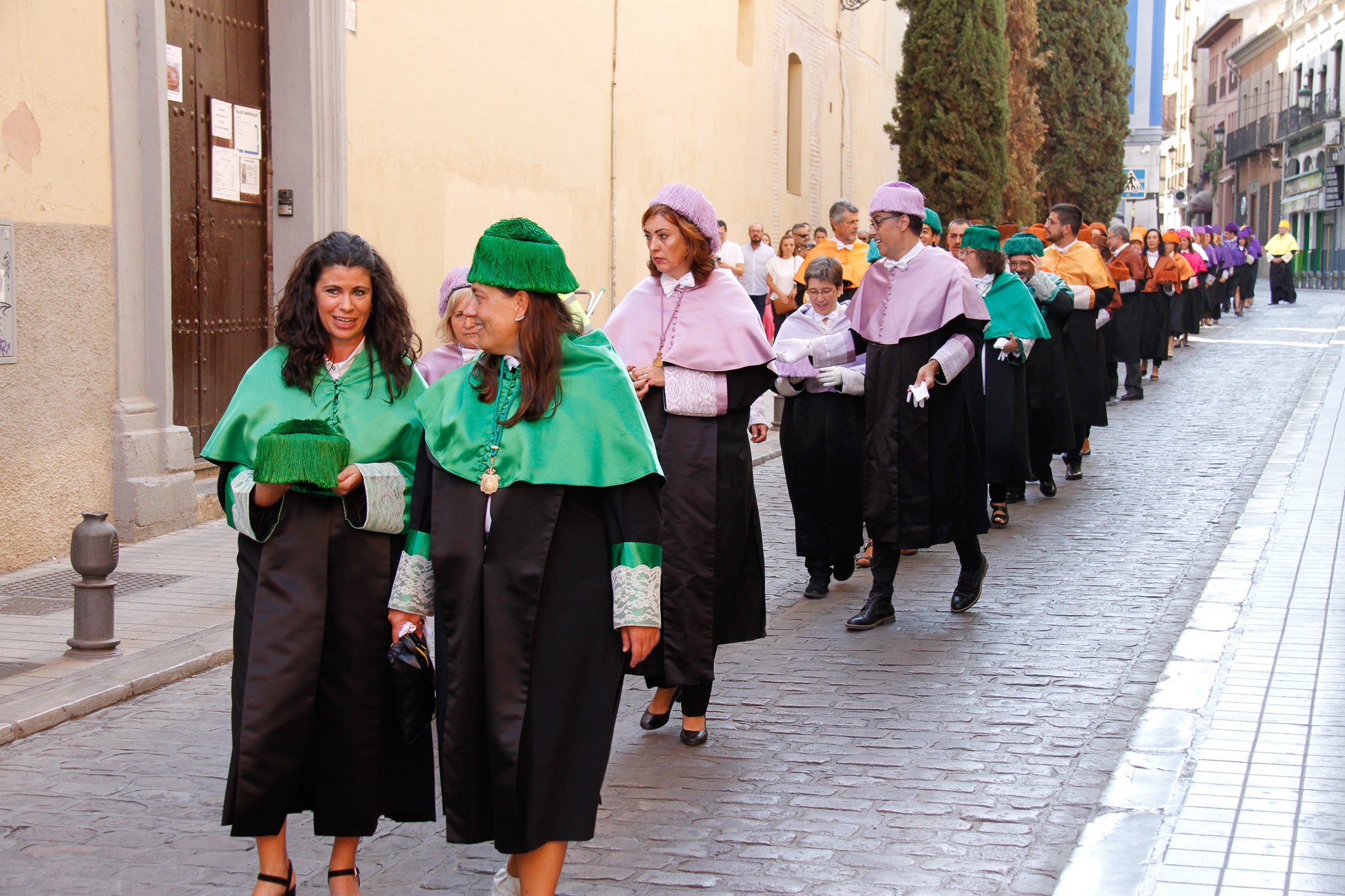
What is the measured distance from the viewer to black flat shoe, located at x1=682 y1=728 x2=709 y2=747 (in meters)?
5.88

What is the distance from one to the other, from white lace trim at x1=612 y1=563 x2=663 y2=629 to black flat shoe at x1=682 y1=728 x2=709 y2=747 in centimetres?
206

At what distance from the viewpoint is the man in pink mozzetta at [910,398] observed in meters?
7.67

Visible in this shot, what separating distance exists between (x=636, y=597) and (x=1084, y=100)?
121ft

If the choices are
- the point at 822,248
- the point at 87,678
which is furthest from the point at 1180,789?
the point at 822,248

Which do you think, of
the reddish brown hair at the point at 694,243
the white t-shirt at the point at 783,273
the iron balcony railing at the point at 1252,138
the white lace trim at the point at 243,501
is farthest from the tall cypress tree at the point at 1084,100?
the white lace trim at the point at 243,501

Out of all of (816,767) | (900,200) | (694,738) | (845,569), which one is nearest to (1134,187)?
(845,569)

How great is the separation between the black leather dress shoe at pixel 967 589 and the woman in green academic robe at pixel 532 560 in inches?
175

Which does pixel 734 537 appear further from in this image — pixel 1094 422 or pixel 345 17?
pixel 1094 422

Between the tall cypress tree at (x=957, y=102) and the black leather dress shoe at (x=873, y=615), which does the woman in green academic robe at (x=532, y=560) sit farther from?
the tall cypress tree at (x=957, y=102)

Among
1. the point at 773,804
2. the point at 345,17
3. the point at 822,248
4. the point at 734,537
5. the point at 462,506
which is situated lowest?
the point at 773,804

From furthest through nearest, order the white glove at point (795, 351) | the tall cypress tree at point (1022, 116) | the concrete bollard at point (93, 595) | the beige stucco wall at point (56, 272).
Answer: the tall cypress tree at point (1022, 116), the beige stucco wall at point (56, 272), the white glove at point (795, 351), the concrete bollard at point (93, 595)

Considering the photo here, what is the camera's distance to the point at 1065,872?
176 inches

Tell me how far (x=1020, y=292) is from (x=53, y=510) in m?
6.07

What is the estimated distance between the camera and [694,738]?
5875 mm
